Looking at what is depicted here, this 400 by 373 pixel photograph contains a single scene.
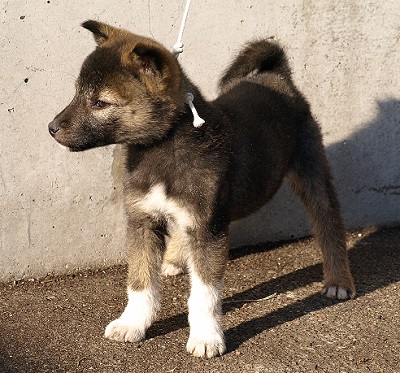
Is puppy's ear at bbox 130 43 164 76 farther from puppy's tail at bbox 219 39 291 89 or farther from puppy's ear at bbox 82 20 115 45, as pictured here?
puppy's tail at bbox 219 39 291 89

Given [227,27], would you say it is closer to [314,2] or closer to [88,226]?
[314,2]

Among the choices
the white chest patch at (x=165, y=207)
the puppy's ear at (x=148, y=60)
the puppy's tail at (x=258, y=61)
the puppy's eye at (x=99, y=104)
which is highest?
the puppy's ear at (x=148, y=60)

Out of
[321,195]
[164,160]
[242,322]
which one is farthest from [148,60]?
Answer: [321,195]

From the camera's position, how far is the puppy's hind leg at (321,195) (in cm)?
565

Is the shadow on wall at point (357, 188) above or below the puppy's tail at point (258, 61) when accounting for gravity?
below

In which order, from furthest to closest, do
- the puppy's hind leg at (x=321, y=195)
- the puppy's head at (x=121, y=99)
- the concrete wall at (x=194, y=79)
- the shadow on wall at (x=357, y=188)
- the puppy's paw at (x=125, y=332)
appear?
the shadow on wall at (x=357, y=188) → the puppy's hind leg at (x=321, y=195) → the concrete wall at (x=194, y=79) → the puppy's paw at (x=125, y=332) → the puppy's head at (x=121, y=99)

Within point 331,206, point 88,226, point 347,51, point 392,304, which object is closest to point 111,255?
point 88,226

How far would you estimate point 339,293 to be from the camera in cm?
544

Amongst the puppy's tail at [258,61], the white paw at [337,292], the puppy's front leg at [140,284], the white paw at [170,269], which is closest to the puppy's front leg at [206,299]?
the puppy's front leg at [140,284]

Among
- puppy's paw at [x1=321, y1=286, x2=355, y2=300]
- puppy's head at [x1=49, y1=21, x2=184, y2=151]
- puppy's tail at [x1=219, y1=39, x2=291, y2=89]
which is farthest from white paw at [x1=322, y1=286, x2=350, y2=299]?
puppy's head at [x1=49, y1=21, x2=184, y2=151]

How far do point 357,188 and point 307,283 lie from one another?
129cm

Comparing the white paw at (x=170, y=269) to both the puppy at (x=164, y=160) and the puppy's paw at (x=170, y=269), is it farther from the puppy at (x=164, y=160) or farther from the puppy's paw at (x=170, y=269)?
the puppy at (x=164, y=160)

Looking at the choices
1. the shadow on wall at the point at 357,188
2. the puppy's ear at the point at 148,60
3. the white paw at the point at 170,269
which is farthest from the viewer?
the shadow on wall at the point at 357,188

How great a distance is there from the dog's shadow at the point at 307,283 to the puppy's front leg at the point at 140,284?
0.18 metres
